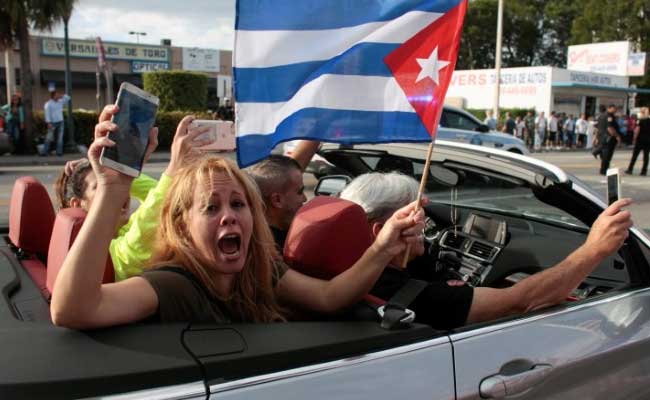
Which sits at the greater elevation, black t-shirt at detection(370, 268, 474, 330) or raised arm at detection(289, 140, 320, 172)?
raised arm at detection(289, 140, 320, 172)

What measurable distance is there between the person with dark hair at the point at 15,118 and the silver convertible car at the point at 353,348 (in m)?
16.8

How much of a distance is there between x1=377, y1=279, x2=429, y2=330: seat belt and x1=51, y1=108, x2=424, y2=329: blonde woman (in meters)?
0.10

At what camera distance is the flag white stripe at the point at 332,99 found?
225cm

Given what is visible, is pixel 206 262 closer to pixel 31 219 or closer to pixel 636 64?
pixel 31 219

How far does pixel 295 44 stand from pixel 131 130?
1.01 meters

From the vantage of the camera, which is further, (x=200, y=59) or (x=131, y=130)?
(x=200, y=59)

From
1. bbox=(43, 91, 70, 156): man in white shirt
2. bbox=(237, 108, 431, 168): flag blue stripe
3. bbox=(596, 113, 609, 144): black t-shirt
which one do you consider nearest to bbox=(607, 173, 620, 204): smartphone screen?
bbox=(237, 108, 431, 168): flag blue stripe

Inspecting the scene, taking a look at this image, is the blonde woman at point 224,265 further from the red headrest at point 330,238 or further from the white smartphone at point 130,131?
the white smartphone at point 130,131

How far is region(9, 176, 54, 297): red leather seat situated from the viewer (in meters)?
2.46

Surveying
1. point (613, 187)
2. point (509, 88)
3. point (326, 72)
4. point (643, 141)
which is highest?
point (509, 88)

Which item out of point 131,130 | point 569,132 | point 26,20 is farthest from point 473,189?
point 569,132

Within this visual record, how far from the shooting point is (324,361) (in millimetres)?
1530

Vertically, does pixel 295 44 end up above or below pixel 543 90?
below

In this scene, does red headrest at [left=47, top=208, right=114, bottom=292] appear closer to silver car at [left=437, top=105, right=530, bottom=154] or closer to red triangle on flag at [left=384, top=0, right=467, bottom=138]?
red triangle on flag at [left=384, top=0, right=467, bottom=138]
